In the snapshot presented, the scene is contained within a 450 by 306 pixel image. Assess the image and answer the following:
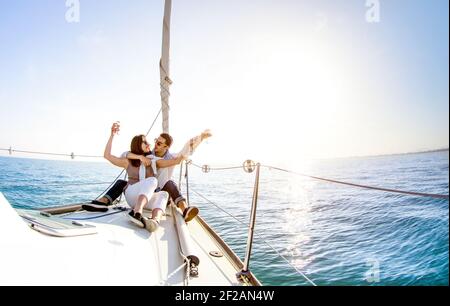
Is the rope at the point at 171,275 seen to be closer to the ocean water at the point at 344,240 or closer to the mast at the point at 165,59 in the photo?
the ocean water at the point at 344,240

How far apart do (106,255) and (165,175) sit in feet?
6.42

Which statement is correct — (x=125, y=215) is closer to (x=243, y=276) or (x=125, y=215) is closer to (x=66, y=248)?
(x=66, y=248)

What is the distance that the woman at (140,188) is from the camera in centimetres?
239

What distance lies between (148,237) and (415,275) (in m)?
5.65

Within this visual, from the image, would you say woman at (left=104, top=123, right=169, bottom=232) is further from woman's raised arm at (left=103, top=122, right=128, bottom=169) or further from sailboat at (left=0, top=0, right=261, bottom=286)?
sailboat at (left=0, top=0, right=261, bottom=286)

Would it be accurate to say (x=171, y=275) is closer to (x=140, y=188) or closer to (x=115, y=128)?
(x=140, y=188)

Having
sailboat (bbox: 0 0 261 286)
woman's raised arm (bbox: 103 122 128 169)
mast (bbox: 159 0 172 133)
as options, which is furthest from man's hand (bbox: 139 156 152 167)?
mast (bbox: 159 0 172 133)

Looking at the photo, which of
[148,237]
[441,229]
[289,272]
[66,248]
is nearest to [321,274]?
[289,272]

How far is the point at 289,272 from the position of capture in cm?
412

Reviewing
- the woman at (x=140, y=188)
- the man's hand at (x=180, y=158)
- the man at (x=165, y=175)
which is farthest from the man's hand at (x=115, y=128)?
the man's hand at (x=180, y=158)

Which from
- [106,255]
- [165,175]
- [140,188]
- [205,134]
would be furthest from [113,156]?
[106,255]

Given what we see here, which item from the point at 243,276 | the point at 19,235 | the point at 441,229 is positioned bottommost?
the point at 441,229

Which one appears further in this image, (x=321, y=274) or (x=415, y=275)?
(x=415, y=275)

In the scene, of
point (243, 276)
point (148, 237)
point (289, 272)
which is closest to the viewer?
point (243, 276)
